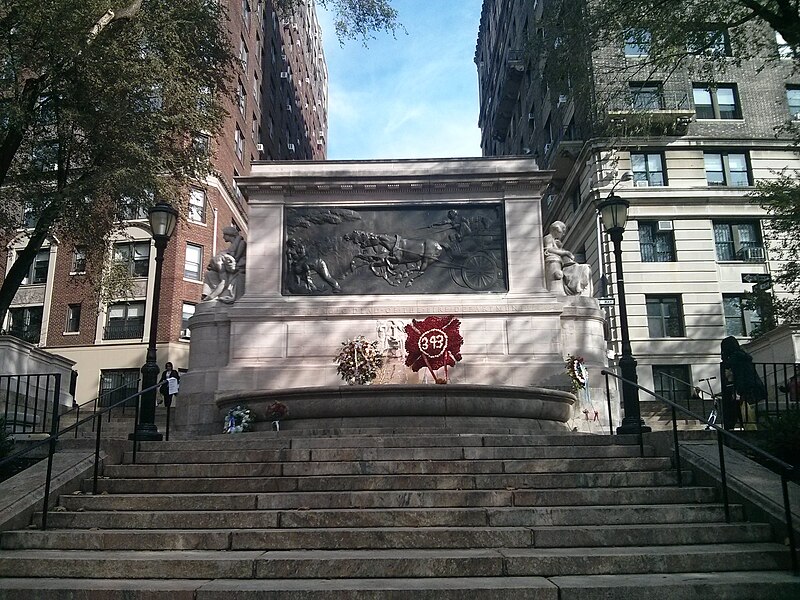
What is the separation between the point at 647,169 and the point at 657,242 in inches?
140

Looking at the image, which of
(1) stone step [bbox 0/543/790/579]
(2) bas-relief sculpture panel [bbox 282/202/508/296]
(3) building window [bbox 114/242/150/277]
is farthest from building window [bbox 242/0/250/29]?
(1) stone step [bbox 0/543/790/579]

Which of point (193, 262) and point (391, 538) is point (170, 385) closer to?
point (391, 538)

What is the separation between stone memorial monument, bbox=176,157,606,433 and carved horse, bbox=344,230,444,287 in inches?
1.1

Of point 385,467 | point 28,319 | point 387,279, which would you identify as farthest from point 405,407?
point 28,319

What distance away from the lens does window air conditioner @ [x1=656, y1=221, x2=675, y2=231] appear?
1324 inches

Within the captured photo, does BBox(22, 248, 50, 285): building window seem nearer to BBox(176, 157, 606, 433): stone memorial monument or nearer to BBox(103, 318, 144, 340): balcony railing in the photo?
BBox(103, 318, 144, 340): balcony railing

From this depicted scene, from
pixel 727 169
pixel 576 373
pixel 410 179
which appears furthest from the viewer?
pixel 727 169

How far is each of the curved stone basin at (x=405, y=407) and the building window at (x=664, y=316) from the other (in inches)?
806

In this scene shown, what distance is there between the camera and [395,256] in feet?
61.4

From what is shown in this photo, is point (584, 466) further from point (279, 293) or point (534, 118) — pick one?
point (534, 118)

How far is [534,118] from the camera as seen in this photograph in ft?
153

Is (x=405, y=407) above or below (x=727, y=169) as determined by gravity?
below

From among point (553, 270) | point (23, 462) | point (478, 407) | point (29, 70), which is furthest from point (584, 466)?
point (29, 70)

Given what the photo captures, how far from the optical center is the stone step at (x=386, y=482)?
881 cm
